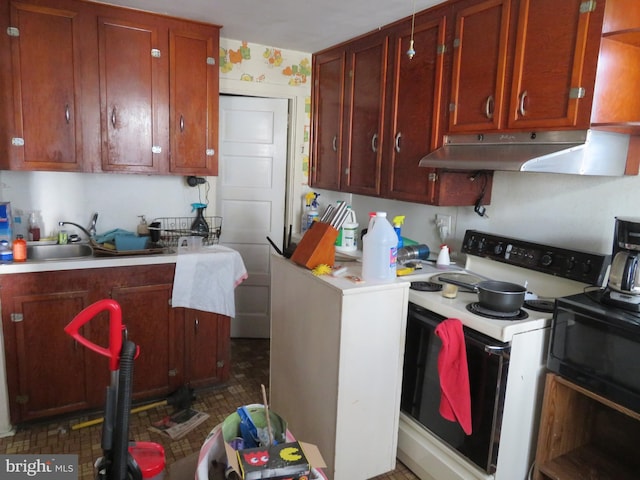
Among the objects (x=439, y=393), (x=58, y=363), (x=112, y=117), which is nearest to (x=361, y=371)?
(x=439, y=393)

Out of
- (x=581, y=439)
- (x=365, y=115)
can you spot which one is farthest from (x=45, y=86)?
(x=581, y=439)

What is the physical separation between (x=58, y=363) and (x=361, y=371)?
1.64 metres

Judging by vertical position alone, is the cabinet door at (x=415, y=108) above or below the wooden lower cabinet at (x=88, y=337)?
above

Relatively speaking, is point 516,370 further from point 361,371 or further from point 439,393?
point 361,371

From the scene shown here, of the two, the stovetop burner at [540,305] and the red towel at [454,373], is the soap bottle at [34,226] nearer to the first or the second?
the red towel at [454,373]

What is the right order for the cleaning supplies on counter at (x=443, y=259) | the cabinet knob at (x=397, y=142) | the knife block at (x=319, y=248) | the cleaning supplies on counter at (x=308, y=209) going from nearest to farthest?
1. the knife block at (x=319, y=248)
2. the cleaning supplies on counter at (x=443, y=259)
3. the cabinet knob at (x=397, y=142)
4. the cleaning supplies on counter at (x=308, y=209)

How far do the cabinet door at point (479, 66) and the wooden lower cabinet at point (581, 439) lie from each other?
117cm

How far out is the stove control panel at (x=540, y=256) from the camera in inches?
73.0

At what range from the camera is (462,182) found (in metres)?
2.41

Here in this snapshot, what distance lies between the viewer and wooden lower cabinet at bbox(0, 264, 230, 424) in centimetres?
233

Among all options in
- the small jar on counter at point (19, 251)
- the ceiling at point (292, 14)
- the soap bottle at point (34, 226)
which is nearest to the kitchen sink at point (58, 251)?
the soap bottle at point (34, 226)

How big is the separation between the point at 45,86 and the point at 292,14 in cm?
142

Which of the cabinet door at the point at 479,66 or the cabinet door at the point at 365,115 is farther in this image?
the cabinet door at the point at 365,115

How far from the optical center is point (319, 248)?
211 centimetres
